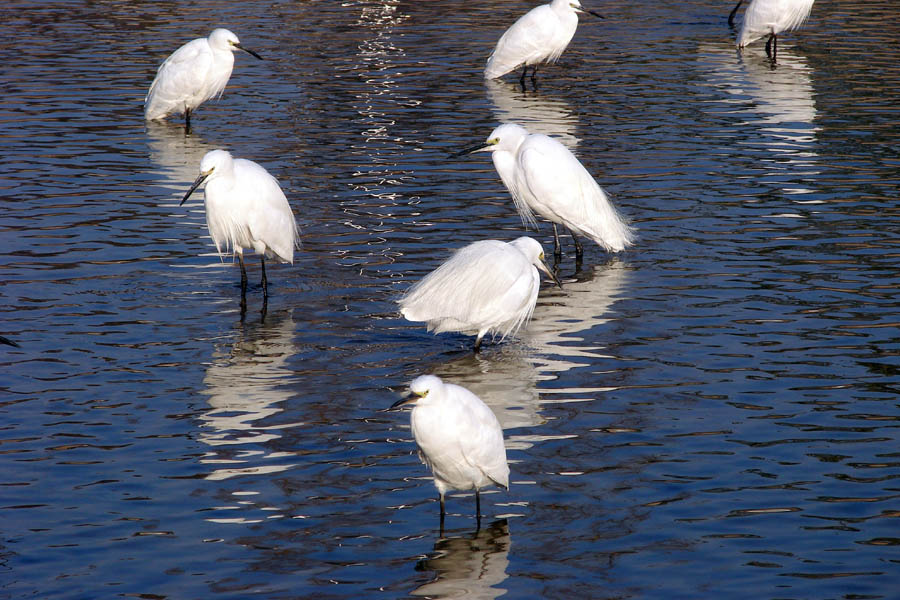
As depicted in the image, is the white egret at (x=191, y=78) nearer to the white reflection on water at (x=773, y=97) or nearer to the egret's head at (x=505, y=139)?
the egret's head at (x=505, y=139)

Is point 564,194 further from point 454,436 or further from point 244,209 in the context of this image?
point 454,436

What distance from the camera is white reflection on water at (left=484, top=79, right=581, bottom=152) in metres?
15.0

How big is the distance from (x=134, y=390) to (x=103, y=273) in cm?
271

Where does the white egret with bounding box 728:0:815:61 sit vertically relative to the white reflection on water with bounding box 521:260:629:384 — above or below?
above

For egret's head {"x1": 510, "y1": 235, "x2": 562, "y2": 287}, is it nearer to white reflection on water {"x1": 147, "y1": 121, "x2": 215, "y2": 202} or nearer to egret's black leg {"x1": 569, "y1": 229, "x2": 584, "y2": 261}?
egret's black leg {"x1": 569, "y1": 229, "x2": 584, "y2": 261}

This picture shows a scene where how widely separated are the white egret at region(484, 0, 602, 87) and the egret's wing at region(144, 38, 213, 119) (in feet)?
14.9

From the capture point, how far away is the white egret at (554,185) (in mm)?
10797

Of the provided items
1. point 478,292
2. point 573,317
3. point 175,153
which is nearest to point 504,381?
point 478,292

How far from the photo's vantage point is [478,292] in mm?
8336

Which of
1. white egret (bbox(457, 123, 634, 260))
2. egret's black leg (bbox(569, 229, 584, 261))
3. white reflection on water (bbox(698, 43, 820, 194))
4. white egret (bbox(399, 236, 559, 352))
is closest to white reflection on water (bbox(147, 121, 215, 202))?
white egret (bbox(457, 123, 634, 260))

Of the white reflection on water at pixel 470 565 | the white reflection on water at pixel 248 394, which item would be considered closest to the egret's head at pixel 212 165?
the white reflection on water at pixel 248 394

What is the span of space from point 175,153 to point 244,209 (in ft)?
17.3

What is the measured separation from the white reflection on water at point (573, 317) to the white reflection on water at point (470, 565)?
92.2 inches

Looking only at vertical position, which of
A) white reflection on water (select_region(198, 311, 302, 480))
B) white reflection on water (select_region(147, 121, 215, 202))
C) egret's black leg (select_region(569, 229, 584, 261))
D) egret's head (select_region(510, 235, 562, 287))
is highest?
white reflection on water (select_region(147, 121, 215, 202))
